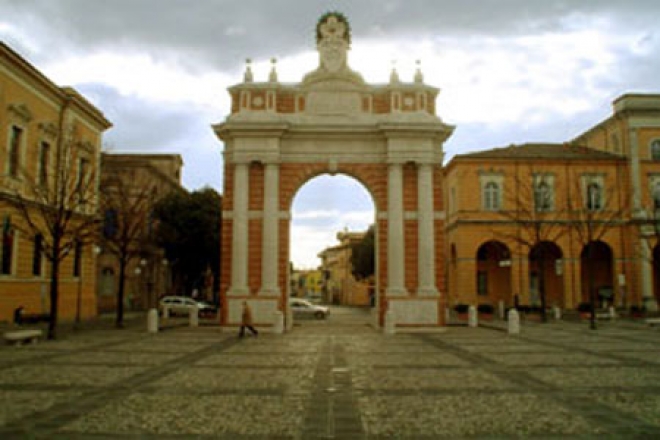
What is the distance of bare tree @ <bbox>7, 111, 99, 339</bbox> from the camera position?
21578 millimetres

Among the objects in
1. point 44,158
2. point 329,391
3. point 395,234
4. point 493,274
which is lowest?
point 329,391

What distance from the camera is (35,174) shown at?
27.7m

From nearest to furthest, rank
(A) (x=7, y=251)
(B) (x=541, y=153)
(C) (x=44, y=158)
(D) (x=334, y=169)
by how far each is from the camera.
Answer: (A) (x=7, y=251) < (D) (x=334, y=169) < (C) (x=44, y=158) < (B) (x=541, y=153)

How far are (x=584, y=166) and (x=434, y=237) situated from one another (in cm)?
2016

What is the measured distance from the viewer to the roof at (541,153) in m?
41.7

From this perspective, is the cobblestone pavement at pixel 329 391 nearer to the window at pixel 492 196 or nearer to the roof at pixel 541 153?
the window at pixel 492 196

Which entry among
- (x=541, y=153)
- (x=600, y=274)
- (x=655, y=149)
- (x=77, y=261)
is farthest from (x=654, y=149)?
(x=77, y=261)

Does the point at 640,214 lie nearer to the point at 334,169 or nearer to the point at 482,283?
the point at 482,283

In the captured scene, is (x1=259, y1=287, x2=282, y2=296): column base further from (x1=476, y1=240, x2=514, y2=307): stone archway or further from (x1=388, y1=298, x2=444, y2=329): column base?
(x1=476, y1=240, x2=514, y2=307): stone archway

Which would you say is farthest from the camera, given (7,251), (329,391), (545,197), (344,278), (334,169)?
(344,278)

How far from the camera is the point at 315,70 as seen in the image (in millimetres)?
27812

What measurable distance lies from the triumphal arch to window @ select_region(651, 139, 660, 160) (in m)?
22.6

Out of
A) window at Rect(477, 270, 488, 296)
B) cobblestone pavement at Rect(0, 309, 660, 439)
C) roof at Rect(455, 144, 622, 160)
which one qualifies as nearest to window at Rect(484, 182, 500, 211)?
roof at Rect(455, 144, 622, 160)

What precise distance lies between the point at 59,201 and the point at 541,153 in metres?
32.4
